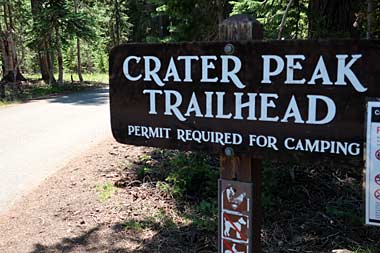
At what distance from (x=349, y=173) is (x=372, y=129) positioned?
3.83 meters

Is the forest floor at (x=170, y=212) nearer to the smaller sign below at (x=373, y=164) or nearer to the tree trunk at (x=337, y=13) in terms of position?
the tree trunk at (x=337, y=13)

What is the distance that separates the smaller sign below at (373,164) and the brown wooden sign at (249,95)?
0.14ft

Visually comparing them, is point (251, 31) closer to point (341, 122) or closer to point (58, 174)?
point (341, 122)

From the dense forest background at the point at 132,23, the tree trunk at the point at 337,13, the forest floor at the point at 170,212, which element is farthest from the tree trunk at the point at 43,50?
the tree trunk at the point at 337,13

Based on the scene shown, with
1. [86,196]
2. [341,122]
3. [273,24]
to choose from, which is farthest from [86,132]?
[341,122]

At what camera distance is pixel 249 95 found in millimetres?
1892

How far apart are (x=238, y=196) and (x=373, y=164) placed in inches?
25.5

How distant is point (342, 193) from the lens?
4.69 metres

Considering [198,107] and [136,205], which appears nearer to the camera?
[198,107]

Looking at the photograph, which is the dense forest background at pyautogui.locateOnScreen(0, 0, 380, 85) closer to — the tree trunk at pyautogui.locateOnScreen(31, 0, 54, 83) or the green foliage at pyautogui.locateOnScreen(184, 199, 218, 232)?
Answer: the tree trunk at pyautogui.locateOnScreen(31, 0, 54, 83)

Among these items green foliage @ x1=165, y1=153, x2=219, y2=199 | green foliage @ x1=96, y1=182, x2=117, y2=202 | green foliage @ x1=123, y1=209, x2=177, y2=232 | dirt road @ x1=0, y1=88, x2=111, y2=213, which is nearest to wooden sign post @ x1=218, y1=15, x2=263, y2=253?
green foliage @ x1=123, y1=209, x2=177, y2=232

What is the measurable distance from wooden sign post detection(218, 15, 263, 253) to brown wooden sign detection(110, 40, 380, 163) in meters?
0.10

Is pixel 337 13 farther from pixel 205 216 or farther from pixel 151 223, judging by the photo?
pixel 151 223

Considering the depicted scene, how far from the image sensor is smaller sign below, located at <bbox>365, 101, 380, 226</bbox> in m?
1.64
